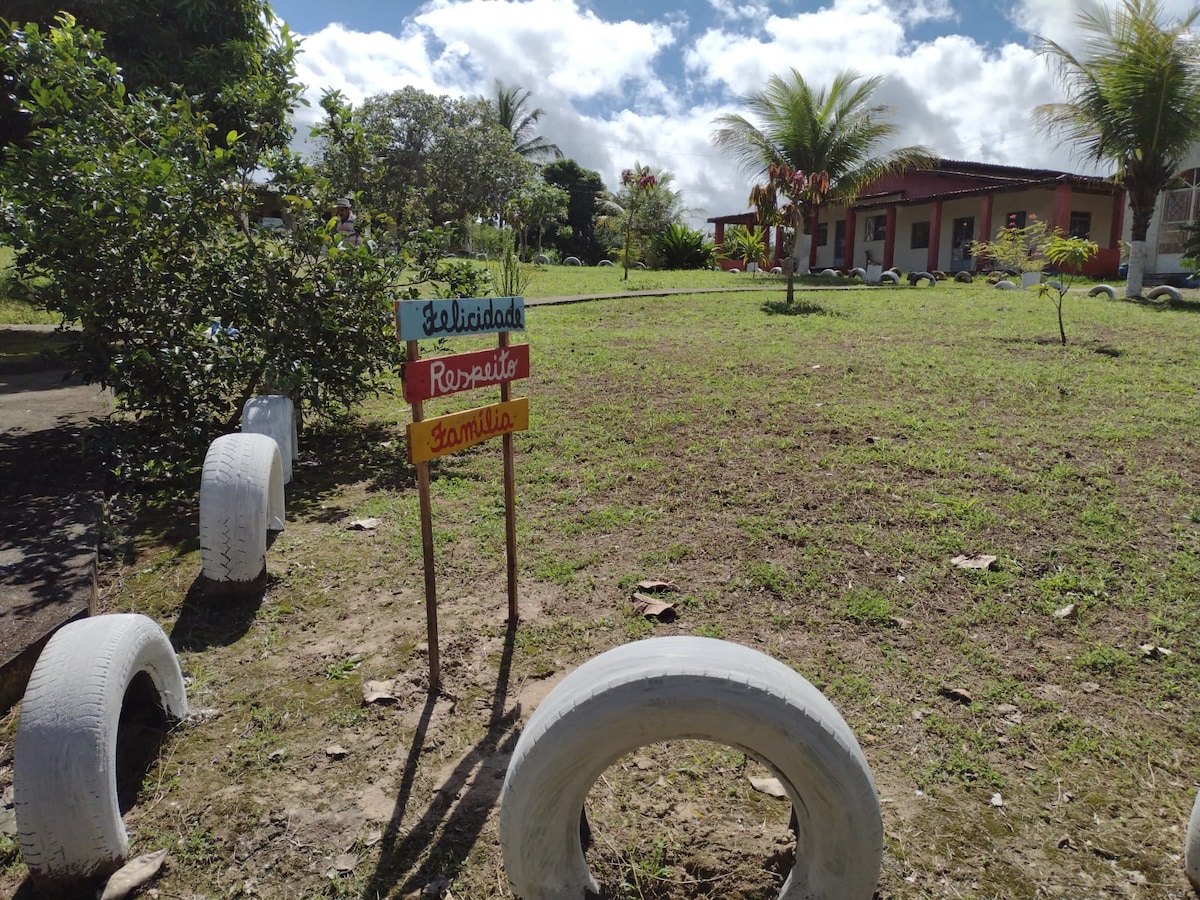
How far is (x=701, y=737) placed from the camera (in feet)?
6.19

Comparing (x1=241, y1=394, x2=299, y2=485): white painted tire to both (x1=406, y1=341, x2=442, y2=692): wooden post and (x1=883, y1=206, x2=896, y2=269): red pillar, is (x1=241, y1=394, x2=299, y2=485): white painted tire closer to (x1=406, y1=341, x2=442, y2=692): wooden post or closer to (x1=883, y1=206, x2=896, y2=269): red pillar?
(x1=406, y1=341, x2=442, y2=692): wooden post

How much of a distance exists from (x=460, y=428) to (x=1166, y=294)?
14.7m

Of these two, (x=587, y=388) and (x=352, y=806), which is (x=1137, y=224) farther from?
(x=352, y=806)

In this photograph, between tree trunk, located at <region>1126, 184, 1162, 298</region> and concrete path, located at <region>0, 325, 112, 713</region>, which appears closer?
concrete path, located at <region>0, 325, 112, 713</region>

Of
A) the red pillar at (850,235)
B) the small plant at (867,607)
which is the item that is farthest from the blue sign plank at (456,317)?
the red pillar at (850,235)

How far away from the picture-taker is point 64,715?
7.24ft

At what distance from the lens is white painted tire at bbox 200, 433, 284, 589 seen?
3.82 meters

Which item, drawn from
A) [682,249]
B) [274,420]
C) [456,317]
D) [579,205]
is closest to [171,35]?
[274,420]

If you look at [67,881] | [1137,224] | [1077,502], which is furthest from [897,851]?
[1137,224]

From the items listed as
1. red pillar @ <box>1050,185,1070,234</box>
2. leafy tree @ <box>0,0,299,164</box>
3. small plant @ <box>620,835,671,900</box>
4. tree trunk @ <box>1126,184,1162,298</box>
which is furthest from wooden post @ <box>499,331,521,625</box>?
red pillar @ <box>1050,185,1070,234</box>

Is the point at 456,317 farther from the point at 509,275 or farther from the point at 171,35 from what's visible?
the point at 509,275

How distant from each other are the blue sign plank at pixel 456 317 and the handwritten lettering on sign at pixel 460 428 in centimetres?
32

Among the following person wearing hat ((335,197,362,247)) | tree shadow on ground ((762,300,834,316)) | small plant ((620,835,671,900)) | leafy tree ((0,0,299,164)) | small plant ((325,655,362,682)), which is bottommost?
small plant ((620,835,671,900))

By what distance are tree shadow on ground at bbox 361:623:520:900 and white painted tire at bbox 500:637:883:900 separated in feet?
1.68
